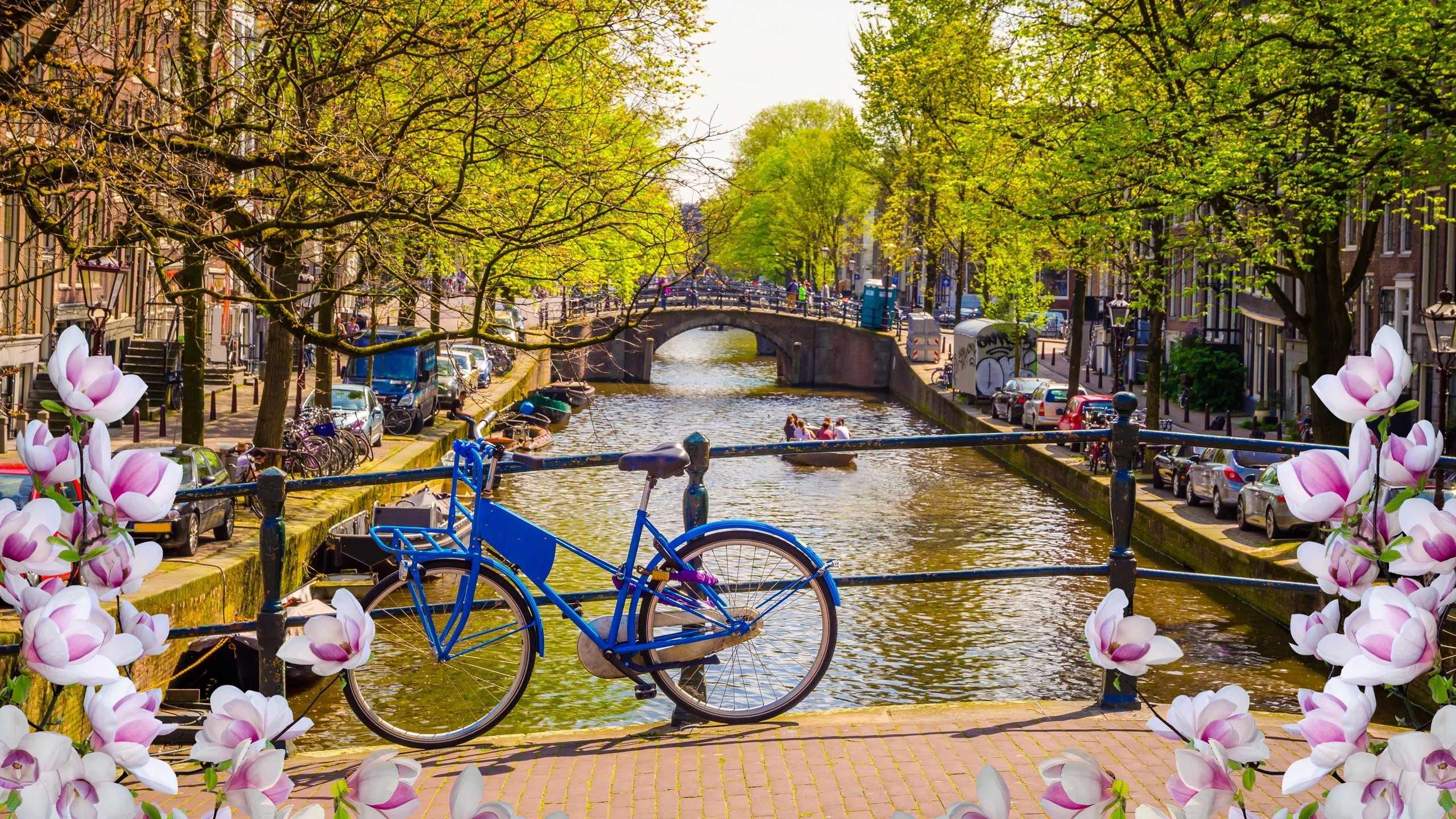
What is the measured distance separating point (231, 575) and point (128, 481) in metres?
13.7

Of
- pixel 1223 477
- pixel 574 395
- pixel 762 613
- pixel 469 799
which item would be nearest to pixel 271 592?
pixel 762 613

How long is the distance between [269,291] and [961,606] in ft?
34.1

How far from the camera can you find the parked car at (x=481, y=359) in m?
40.7

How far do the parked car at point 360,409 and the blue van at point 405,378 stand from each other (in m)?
1.28

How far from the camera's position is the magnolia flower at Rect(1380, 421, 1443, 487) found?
1.87 meters

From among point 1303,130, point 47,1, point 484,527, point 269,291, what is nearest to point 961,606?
point 1303,130

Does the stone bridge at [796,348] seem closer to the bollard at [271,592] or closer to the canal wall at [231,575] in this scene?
the canal wall at [231,575]

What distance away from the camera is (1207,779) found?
5.73ft

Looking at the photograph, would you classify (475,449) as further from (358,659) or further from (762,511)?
(762,511)

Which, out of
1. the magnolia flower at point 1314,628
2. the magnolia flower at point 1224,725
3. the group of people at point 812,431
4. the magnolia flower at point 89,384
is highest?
the magnolia flower at point 89,384

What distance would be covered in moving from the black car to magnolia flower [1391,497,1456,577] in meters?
13.9

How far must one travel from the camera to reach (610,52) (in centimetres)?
1692

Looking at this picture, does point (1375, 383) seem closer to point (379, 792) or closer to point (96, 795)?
point (379, 792)

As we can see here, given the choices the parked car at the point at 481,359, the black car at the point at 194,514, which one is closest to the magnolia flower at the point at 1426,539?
the black car at the point at 194,514
